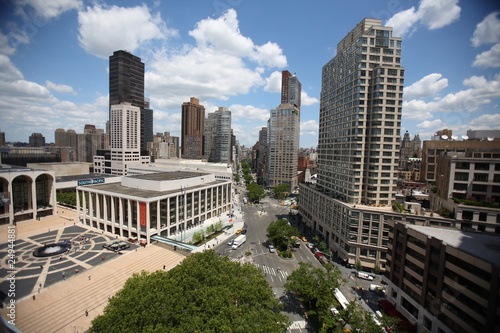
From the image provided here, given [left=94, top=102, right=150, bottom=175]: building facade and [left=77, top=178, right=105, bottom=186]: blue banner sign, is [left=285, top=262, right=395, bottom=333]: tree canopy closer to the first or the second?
[left=77, top=178, right=105, bottom=186]: blue banner sign

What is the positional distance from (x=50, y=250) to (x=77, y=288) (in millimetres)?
18405

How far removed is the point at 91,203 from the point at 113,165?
7507cm

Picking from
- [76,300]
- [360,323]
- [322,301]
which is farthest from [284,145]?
[76,300]

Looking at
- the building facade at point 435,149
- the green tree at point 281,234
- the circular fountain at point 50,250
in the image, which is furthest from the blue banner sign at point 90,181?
the building facade at point 435,149

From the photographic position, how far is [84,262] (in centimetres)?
4259

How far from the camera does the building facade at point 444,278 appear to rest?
21.7m

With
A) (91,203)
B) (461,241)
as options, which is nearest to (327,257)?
(461,241)

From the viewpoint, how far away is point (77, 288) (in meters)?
34.5

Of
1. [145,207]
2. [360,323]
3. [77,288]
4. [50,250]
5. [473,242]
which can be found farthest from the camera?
[145,207]

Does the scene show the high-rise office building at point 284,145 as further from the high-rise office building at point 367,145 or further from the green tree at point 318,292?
the green tree at point 318,292

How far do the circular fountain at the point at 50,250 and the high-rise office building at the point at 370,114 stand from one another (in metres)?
67.7

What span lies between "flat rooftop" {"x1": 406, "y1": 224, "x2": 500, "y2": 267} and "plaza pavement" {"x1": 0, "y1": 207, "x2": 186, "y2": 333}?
135 feet

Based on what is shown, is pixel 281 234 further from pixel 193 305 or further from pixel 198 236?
pixel 193 305

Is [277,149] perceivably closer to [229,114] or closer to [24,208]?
[229,114]
